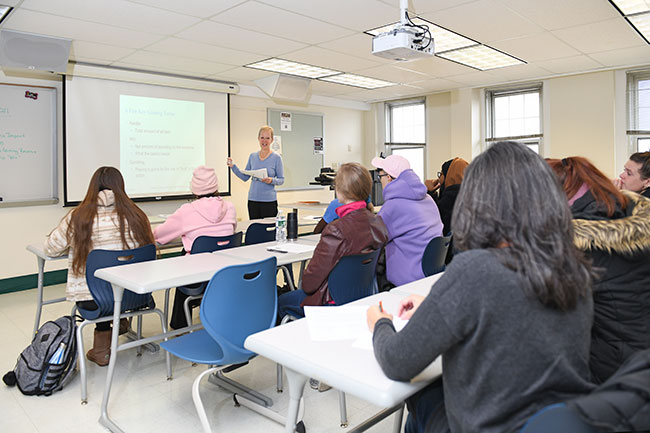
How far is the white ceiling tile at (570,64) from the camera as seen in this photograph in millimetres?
5414

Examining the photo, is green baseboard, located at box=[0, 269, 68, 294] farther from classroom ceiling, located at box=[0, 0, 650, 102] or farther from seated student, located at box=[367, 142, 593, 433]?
seated student, located at box=[367, 142, 593, 433]

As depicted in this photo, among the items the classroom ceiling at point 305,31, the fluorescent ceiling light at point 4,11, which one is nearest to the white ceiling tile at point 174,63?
the classroom ceiling at point 305,31

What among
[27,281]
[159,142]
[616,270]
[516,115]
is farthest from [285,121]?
[616,270]

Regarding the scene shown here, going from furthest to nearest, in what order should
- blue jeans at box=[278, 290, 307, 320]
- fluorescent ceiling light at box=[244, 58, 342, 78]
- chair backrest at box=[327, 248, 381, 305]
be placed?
fluorescent ceiling light at box=[244, 58, 342, 78] → blue jeans at box=[278, 290, 307, 320] → chair backrest at box=[327, 248, 381, 305]

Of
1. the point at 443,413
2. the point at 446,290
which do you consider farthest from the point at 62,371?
the point at 446,290

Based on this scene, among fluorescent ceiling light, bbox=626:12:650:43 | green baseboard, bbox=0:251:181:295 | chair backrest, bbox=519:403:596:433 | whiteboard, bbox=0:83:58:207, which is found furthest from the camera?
green baseboard, bbox=0:251:181:295

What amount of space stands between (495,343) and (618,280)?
2.55 ft

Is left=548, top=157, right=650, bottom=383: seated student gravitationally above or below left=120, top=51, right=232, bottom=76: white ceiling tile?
below

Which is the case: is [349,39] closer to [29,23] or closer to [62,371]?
[29,23]

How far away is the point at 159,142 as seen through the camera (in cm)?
589

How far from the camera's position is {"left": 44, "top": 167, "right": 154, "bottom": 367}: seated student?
2.74 metres

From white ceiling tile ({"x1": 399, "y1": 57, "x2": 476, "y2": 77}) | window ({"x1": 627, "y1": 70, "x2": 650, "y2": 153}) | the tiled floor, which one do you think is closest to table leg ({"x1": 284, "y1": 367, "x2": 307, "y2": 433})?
the tiled floor

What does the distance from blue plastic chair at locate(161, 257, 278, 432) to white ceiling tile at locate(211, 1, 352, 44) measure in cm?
232

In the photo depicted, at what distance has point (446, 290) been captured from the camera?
39.2 inches
